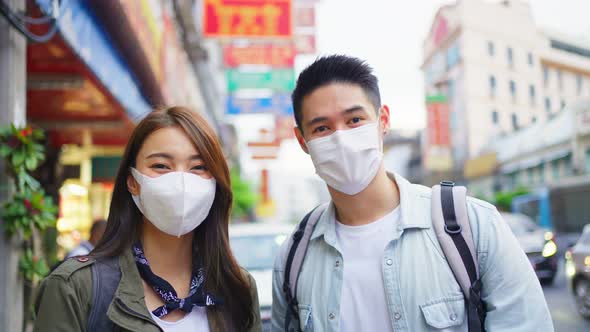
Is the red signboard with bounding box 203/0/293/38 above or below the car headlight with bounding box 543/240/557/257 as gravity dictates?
above

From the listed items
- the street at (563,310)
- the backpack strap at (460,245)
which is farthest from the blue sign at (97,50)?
the street at (563,310)

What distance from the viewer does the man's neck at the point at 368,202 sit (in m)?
2.33

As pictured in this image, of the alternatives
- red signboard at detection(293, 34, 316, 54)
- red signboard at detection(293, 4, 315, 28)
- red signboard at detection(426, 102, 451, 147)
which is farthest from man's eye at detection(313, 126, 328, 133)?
red signboard at detection(426, 102, 451, 147)

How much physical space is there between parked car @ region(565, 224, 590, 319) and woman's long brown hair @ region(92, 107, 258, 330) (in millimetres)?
7559

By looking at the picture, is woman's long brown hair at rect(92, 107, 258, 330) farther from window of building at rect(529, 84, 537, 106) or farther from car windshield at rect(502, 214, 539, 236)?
window of building at rect(529, 84, 537, 106)

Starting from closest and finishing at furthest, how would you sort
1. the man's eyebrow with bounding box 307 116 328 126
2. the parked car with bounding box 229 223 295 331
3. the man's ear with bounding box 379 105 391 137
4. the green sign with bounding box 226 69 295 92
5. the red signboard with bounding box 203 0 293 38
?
the man's eyebrow with bounding box 307 116 328 126 → the man's ear with bounding box 379 105 391 137 → the parked car with bounding box 229 223 295 331 → the red signboard with bounding box 203 0 293 38 → the green sign with bounding box 226 69 295 92

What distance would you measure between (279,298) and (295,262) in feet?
0.72

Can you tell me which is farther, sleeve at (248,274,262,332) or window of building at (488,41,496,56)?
window of building at (488,41,496,56)

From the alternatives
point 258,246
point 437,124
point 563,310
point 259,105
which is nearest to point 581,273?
point 563,310

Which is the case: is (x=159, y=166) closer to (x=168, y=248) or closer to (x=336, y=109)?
(x=168, y=248)

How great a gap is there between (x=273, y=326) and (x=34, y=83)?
5.61 meters

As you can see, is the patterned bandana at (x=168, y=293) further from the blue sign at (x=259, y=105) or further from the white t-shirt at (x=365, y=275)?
the blue sign at (x=259, y=105)

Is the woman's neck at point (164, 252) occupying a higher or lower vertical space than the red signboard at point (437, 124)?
lower

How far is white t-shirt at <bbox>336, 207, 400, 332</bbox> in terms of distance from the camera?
6.89ft
